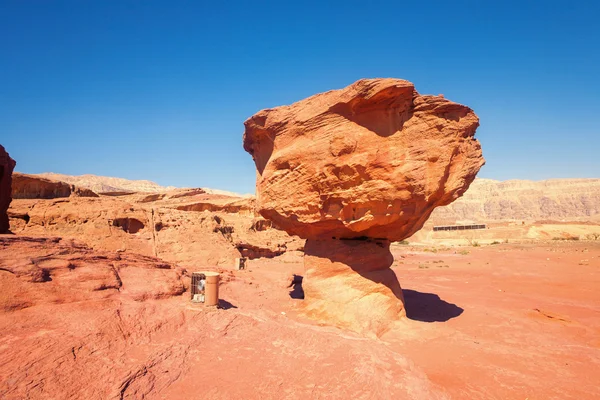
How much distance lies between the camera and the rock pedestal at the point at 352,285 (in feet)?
28.2

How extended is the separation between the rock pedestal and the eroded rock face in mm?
686

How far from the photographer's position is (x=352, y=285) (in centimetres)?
907

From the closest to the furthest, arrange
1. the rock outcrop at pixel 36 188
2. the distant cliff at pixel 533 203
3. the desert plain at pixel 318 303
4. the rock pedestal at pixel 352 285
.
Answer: the desert plain at pixel 318 303, the rock pedestal at pixel 352 285, the rock outcrop at pixel 36 188, the distant cliff at pixel 533 203

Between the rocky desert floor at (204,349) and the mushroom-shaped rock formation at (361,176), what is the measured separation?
3.46 ft

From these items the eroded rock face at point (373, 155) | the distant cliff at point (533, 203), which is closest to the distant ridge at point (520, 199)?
the distant cliff at point (533, 203)

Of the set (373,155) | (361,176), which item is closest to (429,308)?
(361,176)

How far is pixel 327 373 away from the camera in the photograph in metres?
4.84

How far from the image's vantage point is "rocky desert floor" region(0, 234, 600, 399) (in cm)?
399

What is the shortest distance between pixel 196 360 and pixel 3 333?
93.2 inches

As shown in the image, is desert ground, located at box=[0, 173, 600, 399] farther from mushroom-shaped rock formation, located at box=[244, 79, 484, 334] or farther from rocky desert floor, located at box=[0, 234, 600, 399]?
mushroom-shaped rock formation, located at box=[244, 79, 484, 334]

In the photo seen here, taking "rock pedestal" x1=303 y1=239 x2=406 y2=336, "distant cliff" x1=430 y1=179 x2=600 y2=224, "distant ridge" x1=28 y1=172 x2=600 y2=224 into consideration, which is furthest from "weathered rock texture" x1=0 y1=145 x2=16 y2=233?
"distant cliff" x1=430 y1=179 x2=600 y2=224

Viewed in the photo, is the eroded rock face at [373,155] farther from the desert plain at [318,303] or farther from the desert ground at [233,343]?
the desert ground at [233,343]

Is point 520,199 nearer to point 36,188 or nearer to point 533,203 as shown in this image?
point 533,203

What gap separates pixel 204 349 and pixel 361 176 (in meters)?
5.30
